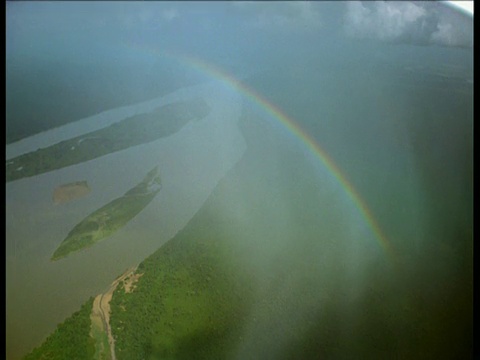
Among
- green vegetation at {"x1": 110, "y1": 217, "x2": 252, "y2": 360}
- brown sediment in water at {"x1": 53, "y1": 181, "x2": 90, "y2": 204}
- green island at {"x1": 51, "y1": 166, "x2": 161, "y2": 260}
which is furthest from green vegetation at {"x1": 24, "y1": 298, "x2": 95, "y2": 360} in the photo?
brown sediment in water at {"x1": 53, "y1": 181, "x2": 90, "y2": 204}

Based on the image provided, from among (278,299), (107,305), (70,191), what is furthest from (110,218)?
(278,299)

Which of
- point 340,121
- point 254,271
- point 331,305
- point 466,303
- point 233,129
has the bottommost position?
point 466,303

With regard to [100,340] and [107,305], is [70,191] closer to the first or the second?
[107,305]

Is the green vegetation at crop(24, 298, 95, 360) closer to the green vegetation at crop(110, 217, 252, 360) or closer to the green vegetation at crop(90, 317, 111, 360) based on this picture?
the green vegetation at crop(90, 317, 111, 360)

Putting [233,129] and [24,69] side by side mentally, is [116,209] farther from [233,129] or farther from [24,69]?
[24,69]

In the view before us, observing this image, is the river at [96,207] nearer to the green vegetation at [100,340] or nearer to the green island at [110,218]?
the green island at [110,218]

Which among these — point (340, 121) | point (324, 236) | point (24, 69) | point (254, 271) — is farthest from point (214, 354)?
point (24, 69)
